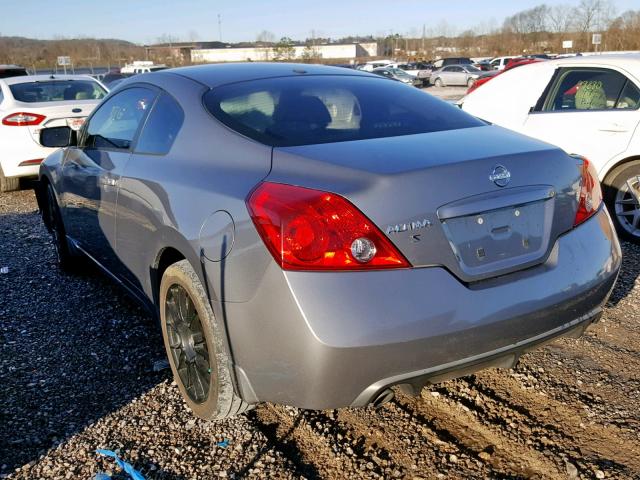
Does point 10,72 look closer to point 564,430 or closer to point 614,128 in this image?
point 614,128

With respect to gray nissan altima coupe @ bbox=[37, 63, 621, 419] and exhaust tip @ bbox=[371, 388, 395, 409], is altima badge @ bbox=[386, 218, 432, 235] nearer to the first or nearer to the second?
gray nissan altima coupe @ bbox=[37, 63, 621, 419]

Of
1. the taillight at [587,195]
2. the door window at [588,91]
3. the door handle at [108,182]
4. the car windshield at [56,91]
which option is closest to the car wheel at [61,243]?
the door handle at [108,182]

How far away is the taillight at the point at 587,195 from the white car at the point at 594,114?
2.69 metres

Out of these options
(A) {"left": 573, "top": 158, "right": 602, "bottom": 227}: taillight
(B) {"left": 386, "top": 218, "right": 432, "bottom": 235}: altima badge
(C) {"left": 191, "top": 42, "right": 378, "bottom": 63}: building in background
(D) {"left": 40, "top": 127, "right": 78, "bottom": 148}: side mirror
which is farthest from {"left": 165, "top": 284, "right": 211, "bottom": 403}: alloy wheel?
(C) {"left": 191, "top": 42, "right": 378, "bottom": 63}: building in background

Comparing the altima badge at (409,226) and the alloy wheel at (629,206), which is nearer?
the altima badge at (409,226)

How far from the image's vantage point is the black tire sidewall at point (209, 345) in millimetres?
2451

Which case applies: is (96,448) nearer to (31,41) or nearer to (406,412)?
(406,412)

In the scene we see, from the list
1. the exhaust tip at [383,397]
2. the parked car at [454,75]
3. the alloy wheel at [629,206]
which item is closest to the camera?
the exhaust tip at [383,397]

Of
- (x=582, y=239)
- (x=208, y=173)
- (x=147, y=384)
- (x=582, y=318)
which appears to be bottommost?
(x=147, y=384)

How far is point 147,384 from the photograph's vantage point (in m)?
3.18

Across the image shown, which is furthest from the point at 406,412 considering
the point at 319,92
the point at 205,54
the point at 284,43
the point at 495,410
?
the point at 205,54

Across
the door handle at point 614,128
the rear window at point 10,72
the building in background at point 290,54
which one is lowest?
the door handle at point 614,128

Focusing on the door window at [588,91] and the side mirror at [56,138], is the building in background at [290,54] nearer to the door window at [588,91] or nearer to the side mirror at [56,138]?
the door window at [588,91]

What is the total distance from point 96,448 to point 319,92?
Answer: 6.56 feet
